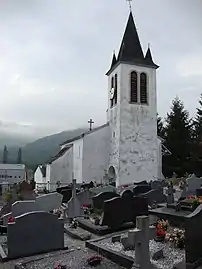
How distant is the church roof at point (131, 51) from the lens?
27.9 meters

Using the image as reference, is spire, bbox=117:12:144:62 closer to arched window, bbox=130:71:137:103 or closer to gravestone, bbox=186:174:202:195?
arched window, bbox=130:71:137:103

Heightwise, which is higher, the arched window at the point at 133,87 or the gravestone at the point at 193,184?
the arched window at the point at 133,87

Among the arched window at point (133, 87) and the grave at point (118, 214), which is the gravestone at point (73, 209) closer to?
the grave at point (118, 214)

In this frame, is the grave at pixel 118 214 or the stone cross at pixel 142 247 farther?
the grave at pixel 118 214

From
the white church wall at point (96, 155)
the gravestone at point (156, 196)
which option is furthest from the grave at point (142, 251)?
the white church wall at point (96, 155)

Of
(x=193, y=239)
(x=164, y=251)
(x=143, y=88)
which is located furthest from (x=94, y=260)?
(x=143, y=88)

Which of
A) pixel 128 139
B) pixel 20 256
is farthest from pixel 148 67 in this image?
pixel 20 256

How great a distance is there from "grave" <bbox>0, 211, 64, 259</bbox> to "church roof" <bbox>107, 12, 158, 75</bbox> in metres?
22.7

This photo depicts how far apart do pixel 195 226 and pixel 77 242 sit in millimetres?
3330

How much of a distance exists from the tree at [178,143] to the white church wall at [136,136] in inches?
236

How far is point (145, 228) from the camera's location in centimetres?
429

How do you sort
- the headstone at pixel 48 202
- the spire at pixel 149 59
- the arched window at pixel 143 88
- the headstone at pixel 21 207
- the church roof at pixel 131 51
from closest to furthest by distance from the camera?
the headstone at pixel 21 207 → the headstone at pixel 48 202 → the arched window at pixel 143 88 → the church roof at pixel 131 51 → the spire at pixel 149 59

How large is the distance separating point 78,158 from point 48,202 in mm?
18105

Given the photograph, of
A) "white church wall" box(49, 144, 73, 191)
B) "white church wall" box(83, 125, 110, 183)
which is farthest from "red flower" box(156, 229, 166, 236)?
"white church wall" box(49, 144, 73, 191)
